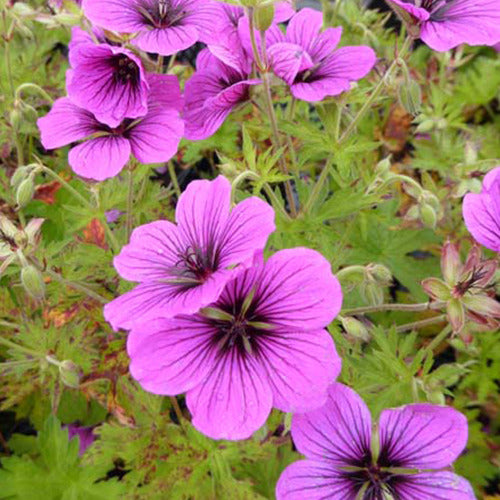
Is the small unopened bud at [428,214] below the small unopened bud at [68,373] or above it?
above

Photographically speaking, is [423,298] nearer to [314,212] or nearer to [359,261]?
[359,261]

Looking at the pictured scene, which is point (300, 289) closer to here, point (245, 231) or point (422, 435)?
point (245, 231)

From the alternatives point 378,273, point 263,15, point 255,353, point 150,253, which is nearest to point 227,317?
point 255,353

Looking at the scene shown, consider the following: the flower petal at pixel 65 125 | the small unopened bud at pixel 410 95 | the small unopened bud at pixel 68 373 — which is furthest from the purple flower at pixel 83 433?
the small unopened bud at pixel 410 95

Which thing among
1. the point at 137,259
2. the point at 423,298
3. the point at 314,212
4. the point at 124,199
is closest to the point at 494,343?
the point at 423,298

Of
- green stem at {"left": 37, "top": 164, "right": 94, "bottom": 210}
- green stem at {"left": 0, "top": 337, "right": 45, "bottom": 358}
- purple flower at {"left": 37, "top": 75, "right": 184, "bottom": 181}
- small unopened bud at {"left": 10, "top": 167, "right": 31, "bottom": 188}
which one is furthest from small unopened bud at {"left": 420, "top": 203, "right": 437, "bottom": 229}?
green stem at {"left": 0, "top": 337, "right": 45, "bottom": 358}

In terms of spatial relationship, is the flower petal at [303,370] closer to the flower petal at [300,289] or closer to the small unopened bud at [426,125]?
the flower petal at [300,289]
